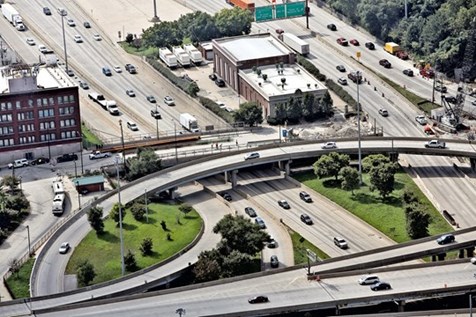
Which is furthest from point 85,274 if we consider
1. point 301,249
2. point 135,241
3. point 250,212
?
point 250,212

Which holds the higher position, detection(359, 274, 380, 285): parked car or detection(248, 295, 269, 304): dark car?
detection(359, 274, 380, 285): parked car

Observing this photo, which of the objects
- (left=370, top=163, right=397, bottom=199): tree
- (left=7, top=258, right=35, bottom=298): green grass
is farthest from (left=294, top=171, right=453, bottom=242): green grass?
(left=7, top=258, right=35, bottom=298): green grass

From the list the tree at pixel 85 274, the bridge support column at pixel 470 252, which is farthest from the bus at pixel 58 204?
the bridge support column at pixel 470 252

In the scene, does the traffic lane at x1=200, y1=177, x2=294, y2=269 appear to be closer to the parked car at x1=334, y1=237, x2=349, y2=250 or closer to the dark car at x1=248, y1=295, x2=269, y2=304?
the parked car at x1=334, y1=237, x2=349, y2=250

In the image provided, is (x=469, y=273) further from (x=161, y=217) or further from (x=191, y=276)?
(x=161, y=217)

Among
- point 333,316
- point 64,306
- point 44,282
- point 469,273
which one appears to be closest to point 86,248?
point 44,282
